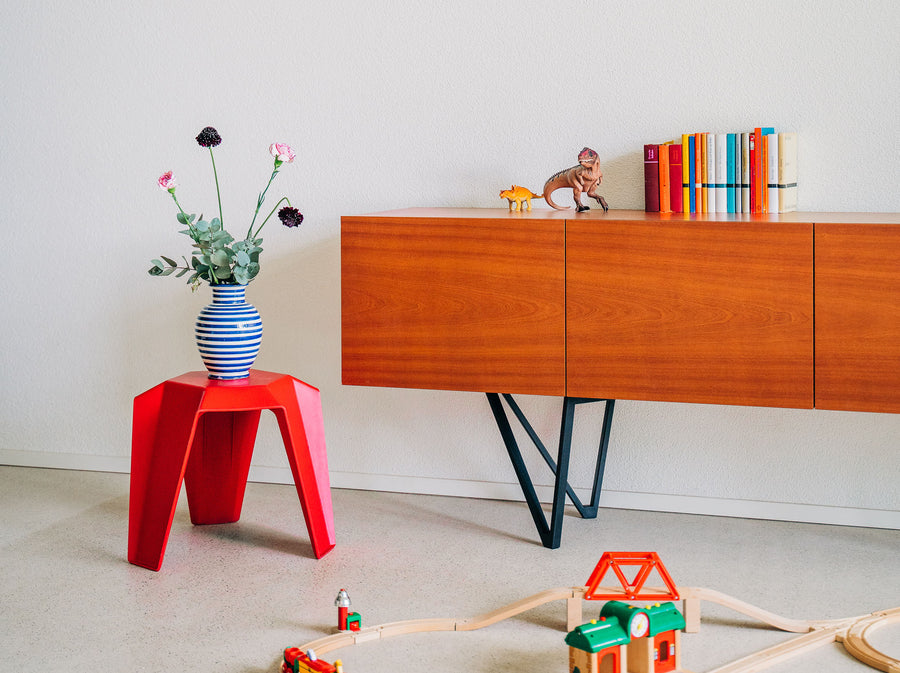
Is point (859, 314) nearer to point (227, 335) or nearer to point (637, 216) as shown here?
point (637, 216)

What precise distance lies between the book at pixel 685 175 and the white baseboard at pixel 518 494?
844mm

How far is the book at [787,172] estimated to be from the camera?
261cm

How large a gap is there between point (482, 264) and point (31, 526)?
148 centimetres

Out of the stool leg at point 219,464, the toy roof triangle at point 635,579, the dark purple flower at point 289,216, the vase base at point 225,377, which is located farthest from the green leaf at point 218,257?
the toy roof triangle at point 635,579

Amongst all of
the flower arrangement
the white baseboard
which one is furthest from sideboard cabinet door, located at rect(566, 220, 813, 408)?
the flower arrangement

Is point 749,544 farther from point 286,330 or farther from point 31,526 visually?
point 31,526

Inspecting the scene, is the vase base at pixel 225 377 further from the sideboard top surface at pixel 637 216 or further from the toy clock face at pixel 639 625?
the toy clock face at pixel 639 625

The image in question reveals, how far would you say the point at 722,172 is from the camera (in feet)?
8.68

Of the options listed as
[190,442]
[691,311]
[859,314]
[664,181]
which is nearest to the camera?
[859,314]

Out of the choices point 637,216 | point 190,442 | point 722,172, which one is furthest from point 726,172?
point 190,442

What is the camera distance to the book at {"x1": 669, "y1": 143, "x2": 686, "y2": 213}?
106 inches

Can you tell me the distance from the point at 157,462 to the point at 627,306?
47.9 inches

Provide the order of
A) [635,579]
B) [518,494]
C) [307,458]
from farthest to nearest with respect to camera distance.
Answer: [518,494] → [307,458] → [635,579]

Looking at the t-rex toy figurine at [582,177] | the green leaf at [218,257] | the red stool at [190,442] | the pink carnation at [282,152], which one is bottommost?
the red stool at [190,442]
